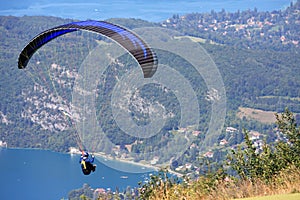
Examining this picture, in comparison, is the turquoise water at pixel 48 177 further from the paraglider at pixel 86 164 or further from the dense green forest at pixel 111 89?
the paraglider at pixel 86 164

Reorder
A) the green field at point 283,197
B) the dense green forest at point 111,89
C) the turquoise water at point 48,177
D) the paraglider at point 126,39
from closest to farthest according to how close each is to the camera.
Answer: the green field at point 283,197, the paraglider at point 126,39, the turquoise water at point 48,177, the dense green forest at point 111,89

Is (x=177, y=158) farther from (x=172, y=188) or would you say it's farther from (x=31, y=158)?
(x=172, y=188)

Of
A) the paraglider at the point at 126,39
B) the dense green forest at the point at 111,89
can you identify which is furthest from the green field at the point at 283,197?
the dense green forest at the point at 111,89

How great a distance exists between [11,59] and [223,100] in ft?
138

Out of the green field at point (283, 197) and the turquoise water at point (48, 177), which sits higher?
the green field at point (283, 197)

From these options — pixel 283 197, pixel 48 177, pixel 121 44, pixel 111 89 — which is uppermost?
pixel 111 89

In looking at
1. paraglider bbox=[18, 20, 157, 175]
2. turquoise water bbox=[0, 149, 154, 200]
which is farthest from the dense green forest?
paraglider bbox=[18, 20, 157, 175]

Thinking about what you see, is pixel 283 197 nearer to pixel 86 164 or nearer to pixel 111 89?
pixel 86 164

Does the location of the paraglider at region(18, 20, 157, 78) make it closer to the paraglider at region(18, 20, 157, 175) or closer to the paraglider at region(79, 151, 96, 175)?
the paraglider at region(18, 20, 157, 175)

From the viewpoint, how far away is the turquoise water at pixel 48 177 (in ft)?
238

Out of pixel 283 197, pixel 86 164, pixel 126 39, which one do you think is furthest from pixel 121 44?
pixel 283 197

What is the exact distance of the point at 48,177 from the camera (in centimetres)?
8119

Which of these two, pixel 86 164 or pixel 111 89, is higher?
pixel 111 89

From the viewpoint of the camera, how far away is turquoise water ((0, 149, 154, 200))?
Answer: 72.7m
